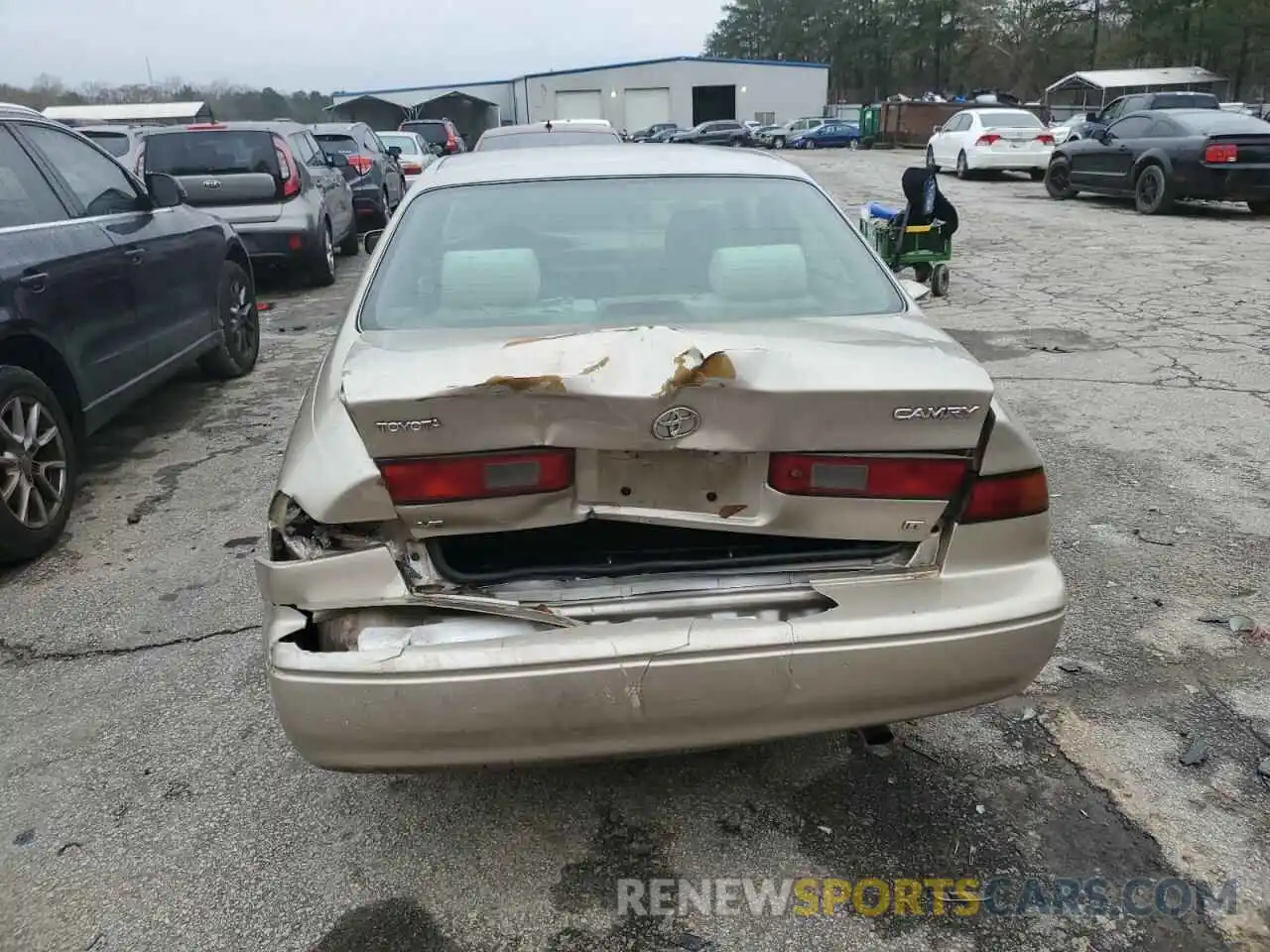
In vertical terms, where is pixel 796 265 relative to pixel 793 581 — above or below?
above

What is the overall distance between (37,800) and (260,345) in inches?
224

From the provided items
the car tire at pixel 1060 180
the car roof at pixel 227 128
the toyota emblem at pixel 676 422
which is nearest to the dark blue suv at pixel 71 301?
the toyota emblem at pixel 676 422

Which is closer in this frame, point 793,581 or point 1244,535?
point 793,581

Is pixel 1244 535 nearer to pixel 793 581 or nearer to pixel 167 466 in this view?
pixel 793 581

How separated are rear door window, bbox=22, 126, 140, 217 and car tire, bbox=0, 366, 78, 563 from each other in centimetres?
121

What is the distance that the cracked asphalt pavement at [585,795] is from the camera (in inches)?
83.2

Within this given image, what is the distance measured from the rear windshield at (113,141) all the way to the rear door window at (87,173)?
5.84 metres

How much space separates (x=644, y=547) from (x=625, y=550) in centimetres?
5

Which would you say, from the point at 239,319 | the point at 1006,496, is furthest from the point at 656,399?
the point at 239,319

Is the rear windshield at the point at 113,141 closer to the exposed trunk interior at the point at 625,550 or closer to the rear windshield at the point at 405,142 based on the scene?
the rear windshield at the point at 405,142

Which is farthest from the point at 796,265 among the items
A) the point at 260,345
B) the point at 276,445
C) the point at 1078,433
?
the point at 260,345

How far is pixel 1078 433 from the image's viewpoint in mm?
5168

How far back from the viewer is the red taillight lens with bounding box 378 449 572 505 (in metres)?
1.96

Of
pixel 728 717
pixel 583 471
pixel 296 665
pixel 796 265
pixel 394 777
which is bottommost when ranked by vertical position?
pixel 394 777
